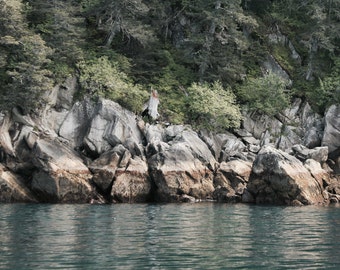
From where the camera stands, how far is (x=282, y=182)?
3297 centimetres

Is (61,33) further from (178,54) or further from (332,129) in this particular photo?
(332,129)

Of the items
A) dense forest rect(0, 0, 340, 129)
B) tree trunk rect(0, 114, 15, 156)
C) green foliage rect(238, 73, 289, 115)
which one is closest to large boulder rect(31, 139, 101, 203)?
tree trunk rect(0, 114, 15, 156)

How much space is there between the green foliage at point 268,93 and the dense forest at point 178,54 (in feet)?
0.31

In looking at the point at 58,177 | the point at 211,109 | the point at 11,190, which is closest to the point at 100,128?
the point at 58,177

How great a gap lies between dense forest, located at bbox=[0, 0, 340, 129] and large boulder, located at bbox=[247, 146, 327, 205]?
819cm

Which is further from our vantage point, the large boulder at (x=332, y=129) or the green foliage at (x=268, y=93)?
the green foliage at (x=268, y=93)

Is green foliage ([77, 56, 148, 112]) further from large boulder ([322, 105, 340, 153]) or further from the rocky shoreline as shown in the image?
large boulder ([322, 105, 340, 153])

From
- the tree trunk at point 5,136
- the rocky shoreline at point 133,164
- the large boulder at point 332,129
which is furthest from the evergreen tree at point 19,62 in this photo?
the large boulder at point 332,129

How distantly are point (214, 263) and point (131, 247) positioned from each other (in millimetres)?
3375

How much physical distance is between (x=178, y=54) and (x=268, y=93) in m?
10.3

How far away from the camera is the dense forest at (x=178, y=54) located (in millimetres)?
37938

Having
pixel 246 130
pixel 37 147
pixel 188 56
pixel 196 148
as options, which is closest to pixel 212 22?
pixel 188 56

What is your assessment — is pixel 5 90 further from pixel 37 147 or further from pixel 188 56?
pixel 188 56

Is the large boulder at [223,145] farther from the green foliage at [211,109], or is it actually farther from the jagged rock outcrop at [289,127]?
the jagged rock outcrop at [289,127]
